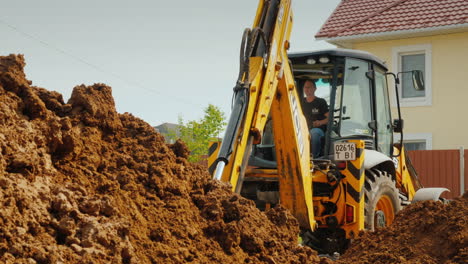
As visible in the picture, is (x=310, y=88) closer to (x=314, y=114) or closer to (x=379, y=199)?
(x=314, y=114)

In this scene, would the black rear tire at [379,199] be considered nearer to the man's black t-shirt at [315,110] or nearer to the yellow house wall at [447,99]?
the man's black t-shirt at [315,110]

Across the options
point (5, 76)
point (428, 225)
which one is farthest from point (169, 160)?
point (428, 225)

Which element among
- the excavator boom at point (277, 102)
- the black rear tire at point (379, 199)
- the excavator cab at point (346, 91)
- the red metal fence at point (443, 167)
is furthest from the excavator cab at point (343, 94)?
the red metal fence at point (443, 167)

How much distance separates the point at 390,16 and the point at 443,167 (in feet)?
17.3

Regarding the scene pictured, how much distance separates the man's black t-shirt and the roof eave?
1115 centimetres

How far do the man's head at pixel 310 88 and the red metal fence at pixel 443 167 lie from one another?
961 cm

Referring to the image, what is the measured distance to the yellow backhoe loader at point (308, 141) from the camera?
19.8 ft

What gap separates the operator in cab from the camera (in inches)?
301

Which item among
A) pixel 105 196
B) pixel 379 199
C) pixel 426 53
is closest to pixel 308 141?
pixel 379 199

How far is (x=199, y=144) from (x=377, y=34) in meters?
7.86

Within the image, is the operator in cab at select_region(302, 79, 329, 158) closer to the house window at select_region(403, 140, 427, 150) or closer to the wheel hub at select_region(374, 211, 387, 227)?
the wheel hub at select_region(374, 211, 387, 227)

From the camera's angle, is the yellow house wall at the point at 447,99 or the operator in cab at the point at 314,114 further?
the yellow house wall at the point at 447,99

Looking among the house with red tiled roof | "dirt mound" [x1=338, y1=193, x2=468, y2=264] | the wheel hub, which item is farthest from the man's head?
the house with red tiled roof

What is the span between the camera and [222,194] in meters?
4.27
